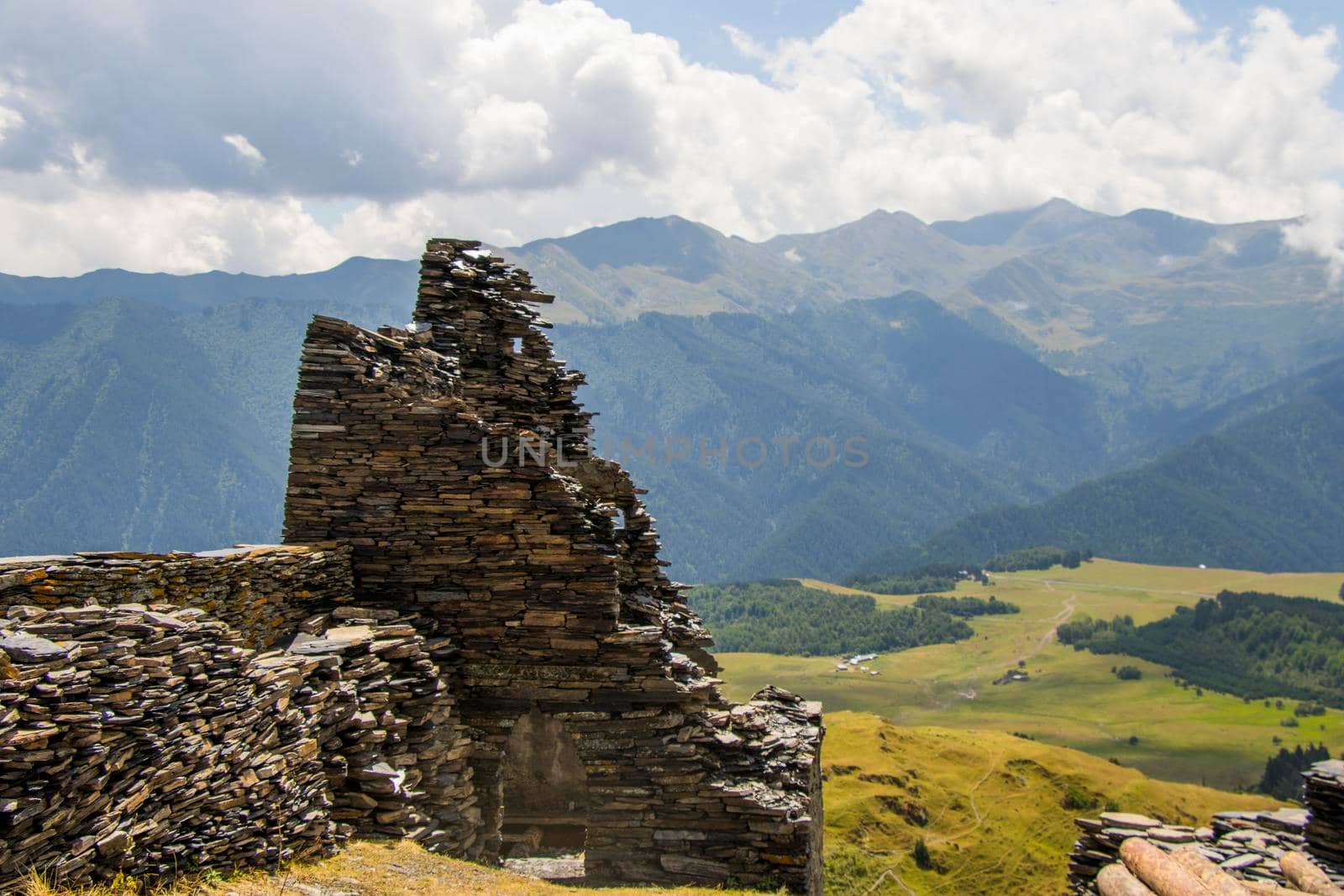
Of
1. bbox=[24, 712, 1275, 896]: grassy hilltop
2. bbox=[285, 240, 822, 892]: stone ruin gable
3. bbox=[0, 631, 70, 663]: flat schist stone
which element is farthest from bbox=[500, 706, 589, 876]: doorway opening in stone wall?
bbox=[0, 631, 70, 663]: flat schist stone

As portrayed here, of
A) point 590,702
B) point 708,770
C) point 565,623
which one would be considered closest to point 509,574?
point 565,623

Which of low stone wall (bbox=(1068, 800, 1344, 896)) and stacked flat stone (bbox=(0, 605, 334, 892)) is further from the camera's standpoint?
low stone wall (bbox=(1068, 800, 1344, 896))

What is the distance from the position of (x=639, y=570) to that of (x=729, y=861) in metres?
7.66

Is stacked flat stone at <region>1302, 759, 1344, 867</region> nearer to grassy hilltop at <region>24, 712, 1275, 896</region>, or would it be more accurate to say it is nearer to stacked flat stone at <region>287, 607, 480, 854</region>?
grassy hilltop at <region>24, 712, 1275, 896</region>

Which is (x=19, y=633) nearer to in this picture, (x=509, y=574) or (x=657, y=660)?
(x=509, y=574)

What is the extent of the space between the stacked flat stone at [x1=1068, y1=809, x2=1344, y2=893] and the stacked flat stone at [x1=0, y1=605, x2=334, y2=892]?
65.3ft

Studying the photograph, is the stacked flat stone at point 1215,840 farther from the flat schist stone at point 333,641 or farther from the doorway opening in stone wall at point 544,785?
the flat schist stone at point 333,641

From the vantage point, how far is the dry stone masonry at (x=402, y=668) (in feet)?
38.7

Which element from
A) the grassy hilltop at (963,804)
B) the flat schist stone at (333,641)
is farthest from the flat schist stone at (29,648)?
the grassy hilltop at (963,804)

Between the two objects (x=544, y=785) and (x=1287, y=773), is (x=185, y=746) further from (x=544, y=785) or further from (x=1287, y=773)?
(x=1287, y=773)

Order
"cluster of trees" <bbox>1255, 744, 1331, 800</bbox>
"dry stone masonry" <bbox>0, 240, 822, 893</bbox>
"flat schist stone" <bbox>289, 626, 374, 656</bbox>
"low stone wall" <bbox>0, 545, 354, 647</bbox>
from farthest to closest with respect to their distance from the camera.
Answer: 1. "cluster of trees" <bbox>1255, 744, 1331, 800</bbox>
2. "flat schist stone" <bbox>289, 626, 374, 656</bbox>
3. "low stone wall" <bbox>0, 545, 354, 647</bbox>
4. "dry stone masonry" <bbox>0, 240, 822, 893</bbox>

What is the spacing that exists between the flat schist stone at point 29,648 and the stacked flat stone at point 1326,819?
26.3 meters

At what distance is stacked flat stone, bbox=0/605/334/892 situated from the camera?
33.4ft

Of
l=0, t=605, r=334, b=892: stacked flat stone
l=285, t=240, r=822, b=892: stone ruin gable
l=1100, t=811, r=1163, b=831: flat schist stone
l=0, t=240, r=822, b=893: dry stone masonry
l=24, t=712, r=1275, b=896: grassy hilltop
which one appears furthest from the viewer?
l=24, t=712, r=1275, b=896: grassy hilltop
